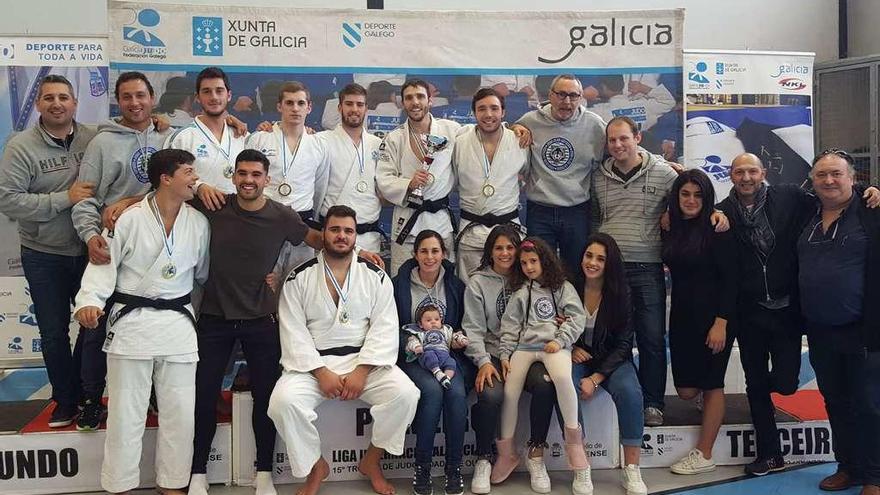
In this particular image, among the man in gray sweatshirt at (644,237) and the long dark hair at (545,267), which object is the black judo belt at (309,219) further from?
the man in gray sweatshirt at (644,237)

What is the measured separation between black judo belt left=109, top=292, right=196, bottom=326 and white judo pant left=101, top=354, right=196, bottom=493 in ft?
0.68

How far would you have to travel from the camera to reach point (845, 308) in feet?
10.8

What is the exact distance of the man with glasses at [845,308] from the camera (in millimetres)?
3256

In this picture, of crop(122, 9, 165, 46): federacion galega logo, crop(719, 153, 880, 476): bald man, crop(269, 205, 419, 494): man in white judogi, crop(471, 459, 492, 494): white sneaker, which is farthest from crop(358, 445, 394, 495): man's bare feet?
crop(122, 9, 165, 46): federacion galega logo

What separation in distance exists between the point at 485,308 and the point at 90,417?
213cm

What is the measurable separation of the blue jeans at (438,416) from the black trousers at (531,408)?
92 millimetres

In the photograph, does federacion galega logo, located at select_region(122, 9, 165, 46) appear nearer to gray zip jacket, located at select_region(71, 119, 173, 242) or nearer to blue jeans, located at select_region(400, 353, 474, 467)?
gray zip jacket, located at select_region(71, 119, 173, 242)

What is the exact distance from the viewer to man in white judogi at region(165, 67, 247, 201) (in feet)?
11.9

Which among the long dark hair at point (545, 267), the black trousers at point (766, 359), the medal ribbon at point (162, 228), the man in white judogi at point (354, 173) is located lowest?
the black trousers at point (766, 359)

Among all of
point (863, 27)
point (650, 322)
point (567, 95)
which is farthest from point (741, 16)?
point (650, 322)

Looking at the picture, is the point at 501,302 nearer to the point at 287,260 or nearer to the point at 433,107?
the point at 287,260

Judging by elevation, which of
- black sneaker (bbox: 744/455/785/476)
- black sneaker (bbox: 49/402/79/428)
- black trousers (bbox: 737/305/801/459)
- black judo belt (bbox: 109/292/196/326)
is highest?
black judo belt (bbox: 109/292/196/326)

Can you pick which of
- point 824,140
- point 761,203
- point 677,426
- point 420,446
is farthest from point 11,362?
point 824,140

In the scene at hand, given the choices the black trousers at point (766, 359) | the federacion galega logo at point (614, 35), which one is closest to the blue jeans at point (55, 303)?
the federacion galega logo at point (614, 35)
